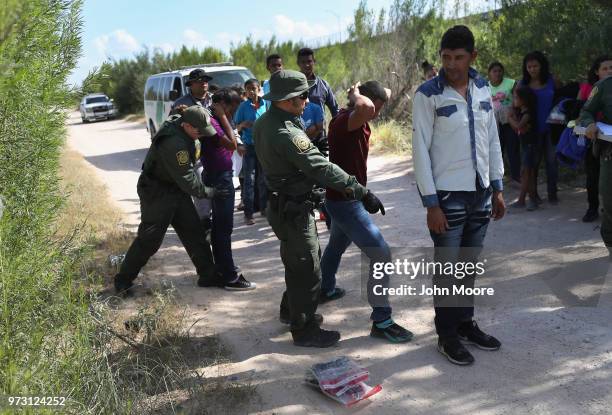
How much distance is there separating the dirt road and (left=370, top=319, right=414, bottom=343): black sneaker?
54 mm

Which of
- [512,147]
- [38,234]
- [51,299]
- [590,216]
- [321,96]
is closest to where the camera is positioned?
[51,299]

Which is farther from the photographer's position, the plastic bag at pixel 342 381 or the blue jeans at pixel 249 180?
the blue jeans at pixel 249 180

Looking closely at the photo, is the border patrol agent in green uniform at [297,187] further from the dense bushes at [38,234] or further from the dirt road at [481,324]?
the dense bushes at [38,234]

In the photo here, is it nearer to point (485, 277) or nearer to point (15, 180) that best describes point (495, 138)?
point (485, 277)

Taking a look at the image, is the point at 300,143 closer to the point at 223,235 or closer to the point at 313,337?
the point at 313,337

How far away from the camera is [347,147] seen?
13.8 ft

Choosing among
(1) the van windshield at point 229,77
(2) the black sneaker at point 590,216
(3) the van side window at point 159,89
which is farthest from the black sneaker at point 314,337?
(3) the van side window at point 159,89

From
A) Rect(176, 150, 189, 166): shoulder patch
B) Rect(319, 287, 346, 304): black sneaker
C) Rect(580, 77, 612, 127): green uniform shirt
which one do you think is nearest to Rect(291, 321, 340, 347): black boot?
Rect(319, 287, 346, 304): black sneaker

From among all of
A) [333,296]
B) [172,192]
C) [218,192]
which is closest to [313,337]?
[333,296]

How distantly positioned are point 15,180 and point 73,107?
67 cm

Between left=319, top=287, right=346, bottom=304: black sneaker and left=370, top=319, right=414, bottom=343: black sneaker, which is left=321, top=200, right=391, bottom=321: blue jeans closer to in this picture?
left=370, top=319, right=414, bottom=343: black sneaker

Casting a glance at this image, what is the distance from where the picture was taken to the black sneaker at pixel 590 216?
6.21 metres

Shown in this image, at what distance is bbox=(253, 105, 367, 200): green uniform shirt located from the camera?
367 centimetres

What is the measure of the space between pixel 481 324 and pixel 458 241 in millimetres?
894
